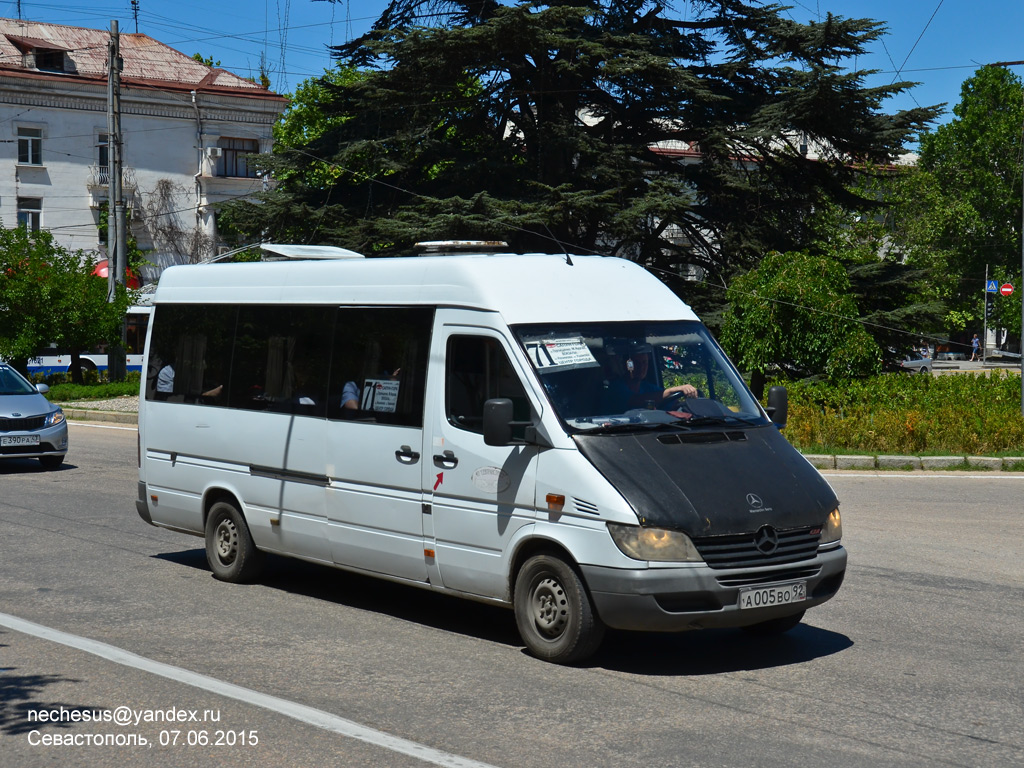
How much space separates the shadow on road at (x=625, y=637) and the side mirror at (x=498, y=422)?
4.37ft

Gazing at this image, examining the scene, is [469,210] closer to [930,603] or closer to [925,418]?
[925,418]

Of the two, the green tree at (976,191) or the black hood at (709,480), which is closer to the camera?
the black hood at (709,480)

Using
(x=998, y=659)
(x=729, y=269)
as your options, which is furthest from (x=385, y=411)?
(x=729, y=269)

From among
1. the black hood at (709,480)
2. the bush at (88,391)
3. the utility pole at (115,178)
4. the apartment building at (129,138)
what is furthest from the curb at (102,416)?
the apartment building at (129,138)

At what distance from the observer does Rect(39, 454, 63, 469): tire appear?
58.3ft

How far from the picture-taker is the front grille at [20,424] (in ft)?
56.2

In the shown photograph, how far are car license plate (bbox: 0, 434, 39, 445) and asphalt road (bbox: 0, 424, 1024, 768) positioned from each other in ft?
23.3

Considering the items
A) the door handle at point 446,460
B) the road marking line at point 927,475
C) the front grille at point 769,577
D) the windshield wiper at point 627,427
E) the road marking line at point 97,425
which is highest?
the windshield wiper at point 627,427

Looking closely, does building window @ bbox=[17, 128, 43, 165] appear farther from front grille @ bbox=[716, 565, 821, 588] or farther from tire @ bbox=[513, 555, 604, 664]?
front grille @ bbox=[716, 565, 821, 588]

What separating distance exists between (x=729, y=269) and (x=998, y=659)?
→ 72.5 feet

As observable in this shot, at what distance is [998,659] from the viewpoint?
23.2ft

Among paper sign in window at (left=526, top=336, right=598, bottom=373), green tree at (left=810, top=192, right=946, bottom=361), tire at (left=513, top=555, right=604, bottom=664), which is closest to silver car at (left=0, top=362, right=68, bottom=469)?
paper sign in window at (left=526, top=336, right=598, bottom=373)

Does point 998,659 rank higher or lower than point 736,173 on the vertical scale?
lower

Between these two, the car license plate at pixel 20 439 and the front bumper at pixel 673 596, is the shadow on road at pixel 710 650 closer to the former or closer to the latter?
the front bumper at pixel 673 596
